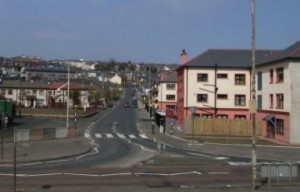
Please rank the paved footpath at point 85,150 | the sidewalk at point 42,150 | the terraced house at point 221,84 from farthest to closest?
the terraced house at point 221,84 → the paved footpath at point 85,150 → the sidewalk at point 42,150

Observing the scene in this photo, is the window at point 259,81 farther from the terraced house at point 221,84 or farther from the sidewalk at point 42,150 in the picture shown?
the sidewalk at point 42,150

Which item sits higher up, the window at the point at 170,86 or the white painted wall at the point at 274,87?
the window at the point at 170,86

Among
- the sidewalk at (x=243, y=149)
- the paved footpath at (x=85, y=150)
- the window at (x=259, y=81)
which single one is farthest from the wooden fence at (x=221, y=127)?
the paved footpath at (x=85, y=150)

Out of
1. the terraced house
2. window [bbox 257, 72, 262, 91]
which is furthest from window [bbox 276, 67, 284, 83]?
window [bbox 257, 72, 262, 91]

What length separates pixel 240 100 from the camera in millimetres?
74312

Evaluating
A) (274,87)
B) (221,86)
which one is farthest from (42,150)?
(221,86)

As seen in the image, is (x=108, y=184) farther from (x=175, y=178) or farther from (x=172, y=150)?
(x=172, y=150)

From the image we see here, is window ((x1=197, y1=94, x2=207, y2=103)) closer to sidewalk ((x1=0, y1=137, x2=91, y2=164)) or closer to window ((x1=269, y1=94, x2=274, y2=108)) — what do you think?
window ((x1=269, y1=94, x2=274, y2=108))

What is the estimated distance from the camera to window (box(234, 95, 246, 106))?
74.2 m

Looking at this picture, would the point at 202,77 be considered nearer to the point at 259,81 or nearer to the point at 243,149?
the point at 259,81

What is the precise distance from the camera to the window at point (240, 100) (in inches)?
2923

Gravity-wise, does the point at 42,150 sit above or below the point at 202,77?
below

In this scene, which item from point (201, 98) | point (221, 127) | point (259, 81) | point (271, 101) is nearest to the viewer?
point (271, 101)

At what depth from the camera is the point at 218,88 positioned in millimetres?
74312
